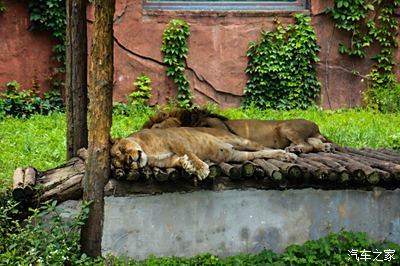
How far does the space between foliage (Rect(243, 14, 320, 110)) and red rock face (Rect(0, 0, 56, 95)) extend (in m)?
3.76

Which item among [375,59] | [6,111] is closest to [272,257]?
[6,111]

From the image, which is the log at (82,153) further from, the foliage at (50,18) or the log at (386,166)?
the foliage at (50,18)

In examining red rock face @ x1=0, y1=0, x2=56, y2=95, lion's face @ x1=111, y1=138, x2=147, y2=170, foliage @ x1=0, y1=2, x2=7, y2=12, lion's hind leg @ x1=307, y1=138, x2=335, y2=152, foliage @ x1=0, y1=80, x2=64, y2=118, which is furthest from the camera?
A: red rock face @ x1=0, y1=0, x2=56, y2=95

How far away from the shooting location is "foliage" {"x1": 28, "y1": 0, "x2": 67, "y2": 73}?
41.0ft

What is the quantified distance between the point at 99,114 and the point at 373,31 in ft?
29.4

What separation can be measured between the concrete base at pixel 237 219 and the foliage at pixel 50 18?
23.9 feet

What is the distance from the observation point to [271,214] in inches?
246

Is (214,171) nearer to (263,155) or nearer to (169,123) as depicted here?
(263,155)

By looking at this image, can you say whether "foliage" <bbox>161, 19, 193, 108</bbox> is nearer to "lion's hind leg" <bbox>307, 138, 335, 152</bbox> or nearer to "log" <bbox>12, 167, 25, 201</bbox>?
"lion's hind leg" <bbox>307, 138, 335, 152</bbox>

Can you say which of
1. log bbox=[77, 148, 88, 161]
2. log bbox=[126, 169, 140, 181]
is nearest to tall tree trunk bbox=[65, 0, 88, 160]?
log bbox=[77, 148, 88, 161]

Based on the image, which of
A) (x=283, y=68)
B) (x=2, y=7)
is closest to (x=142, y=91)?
(x=283, y=68)

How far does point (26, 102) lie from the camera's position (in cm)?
1224

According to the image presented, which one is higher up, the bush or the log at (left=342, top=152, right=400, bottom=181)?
the log at (left=342, top=152, right=400, bottom=181)

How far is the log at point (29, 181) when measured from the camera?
227 inches
